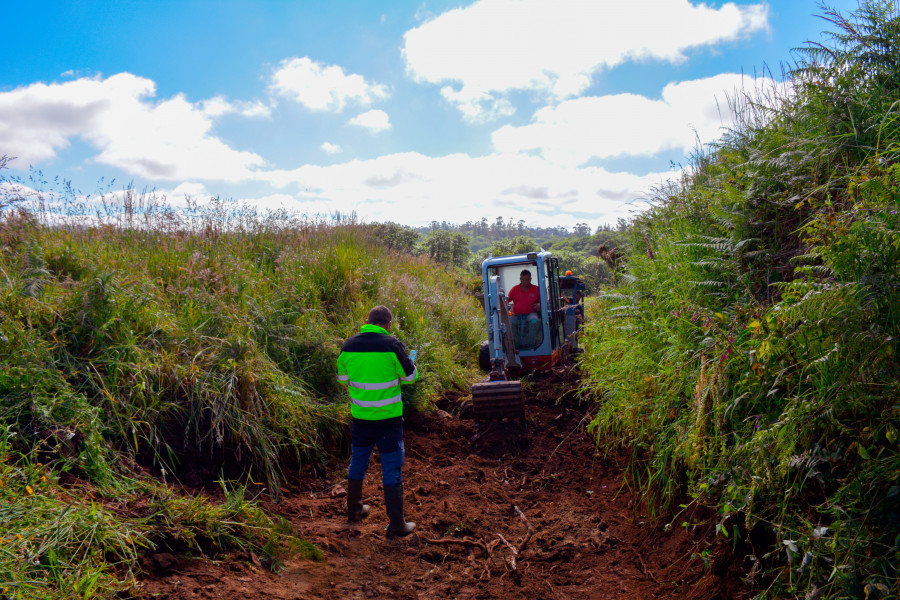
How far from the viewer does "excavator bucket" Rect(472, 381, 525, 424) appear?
673cm

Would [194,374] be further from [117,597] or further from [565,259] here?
[565,259]

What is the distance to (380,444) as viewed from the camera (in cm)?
479

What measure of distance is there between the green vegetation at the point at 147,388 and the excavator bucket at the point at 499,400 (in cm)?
118

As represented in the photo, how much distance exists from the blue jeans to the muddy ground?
0.54 m

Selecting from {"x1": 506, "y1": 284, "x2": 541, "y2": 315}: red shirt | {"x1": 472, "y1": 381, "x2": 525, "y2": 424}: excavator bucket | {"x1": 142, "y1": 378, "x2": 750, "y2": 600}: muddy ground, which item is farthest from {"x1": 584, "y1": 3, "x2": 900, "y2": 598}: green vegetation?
{"x1": 506, "y1": 284, "x2": 541, "y2": 315}: red shirt

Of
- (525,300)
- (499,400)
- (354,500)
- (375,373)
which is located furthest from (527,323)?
(354,500)

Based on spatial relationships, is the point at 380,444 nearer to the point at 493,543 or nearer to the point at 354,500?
the point at 354,500

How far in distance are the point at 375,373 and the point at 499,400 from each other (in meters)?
2.46

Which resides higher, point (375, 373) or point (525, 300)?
point (525, 300)

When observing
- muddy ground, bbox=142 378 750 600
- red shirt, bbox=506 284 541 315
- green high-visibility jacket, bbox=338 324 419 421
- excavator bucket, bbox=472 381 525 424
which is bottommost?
muddy ground, bbox=142 378 750 600

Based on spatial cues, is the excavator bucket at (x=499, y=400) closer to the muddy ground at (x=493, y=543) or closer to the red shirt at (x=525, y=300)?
the muddy ground at (x=493, y=543)

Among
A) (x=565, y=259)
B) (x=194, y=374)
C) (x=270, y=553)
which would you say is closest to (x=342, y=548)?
(x=270, y=553)

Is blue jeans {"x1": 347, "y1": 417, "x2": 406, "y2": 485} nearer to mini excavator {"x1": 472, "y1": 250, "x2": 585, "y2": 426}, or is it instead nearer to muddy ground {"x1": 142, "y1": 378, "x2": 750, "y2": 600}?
muddy ground {"x1": 142, "y1": 378, "x2": 750, "y2": 600}

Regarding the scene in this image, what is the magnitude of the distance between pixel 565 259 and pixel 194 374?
35.9 metres
